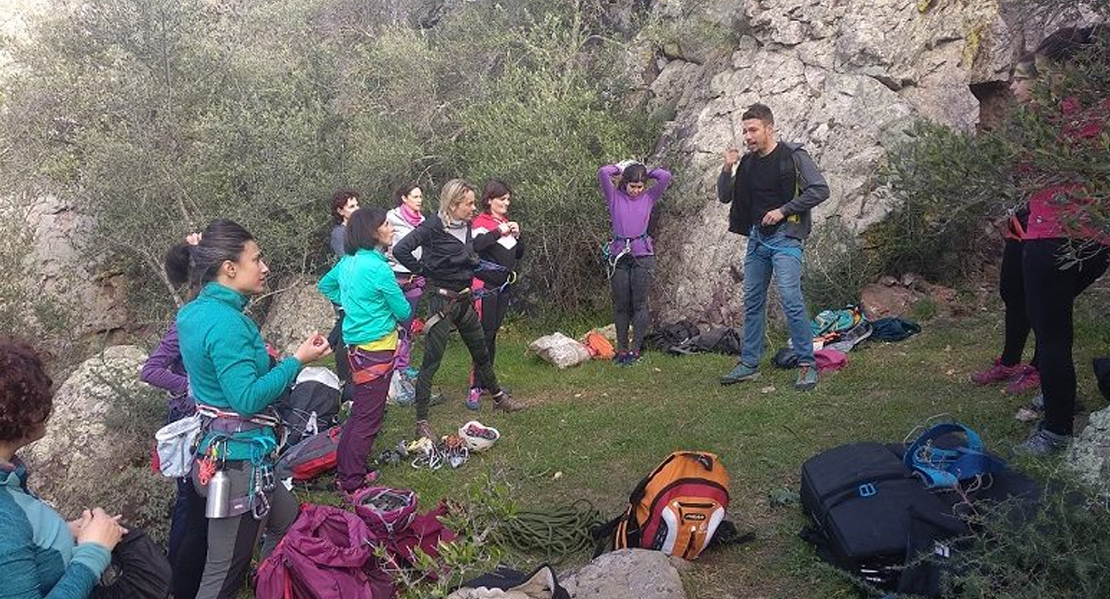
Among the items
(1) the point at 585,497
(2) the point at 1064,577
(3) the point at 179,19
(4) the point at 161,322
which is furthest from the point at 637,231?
(3) the point at 179,19

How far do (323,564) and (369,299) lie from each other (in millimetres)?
2010

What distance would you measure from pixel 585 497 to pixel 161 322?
9312 mm

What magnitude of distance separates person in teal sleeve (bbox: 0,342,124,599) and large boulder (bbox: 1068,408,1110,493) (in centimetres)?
369

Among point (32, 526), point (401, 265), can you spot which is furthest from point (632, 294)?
point (32, 526)

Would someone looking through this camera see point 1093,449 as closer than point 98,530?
No

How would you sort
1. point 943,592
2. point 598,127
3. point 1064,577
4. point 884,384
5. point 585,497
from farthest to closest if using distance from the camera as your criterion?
1. point 598,127
2. point 884,384
3. point 585,497
4. point 943,592
5. point 1064,577

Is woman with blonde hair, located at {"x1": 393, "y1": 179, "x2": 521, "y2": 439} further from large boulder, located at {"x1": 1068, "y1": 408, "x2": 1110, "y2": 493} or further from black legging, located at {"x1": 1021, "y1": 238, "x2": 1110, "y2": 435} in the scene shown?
large boulder, located at {"x1": 1068, "y1": 408, "x2": 1110, "y2": 493}

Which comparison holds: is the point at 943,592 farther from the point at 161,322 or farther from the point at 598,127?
the point at 161,322

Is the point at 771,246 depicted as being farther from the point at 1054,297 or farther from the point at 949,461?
the point at 949,461

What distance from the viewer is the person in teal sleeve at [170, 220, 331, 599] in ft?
11.5

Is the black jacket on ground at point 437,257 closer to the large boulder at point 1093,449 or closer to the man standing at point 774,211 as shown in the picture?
the man standing at point 774,211

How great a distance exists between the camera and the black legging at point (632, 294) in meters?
8.84

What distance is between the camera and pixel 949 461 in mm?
4031

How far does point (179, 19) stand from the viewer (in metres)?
14.4
